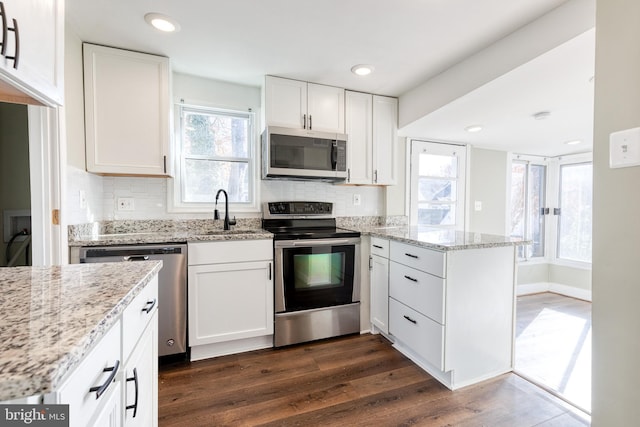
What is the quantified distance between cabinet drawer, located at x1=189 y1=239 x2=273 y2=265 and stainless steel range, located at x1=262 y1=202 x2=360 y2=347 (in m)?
0.09

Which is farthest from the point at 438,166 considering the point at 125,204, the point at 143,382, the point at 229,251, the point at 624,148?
the point at 143,382

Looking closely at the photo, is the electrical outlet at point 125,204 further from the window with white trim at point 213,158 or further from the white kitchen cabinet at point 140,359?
the white kitchen cabinet at point 140,359

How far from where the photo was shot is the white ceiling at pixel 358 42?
1.59 m

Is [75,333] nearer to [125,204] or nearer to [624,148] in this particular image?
[624,148]

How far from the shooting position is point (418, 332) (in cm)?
200

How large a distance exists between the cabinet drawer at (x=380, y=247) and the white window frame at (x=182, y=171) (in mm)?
1140

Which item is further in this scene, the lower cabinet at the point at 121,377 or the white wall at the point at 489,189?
the white wall at the point at 489,189

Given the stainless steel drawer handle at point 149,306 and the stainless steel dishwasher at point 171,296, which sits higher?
the stainless steel drawer handle at point 149,306

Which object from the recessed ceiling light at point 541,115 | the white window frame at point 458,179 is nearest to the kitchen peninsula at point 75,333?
the white window frame at point 458,179

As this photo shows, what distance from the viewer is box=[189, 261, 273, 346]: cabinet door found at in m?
2.07

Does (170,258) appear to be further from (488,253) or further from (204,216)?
(488,253)

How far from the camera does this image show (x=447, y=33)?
5.91ft

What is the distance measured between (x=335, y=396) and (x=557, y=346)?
6.54ft

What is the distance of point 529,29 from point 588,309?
3.32 metres
